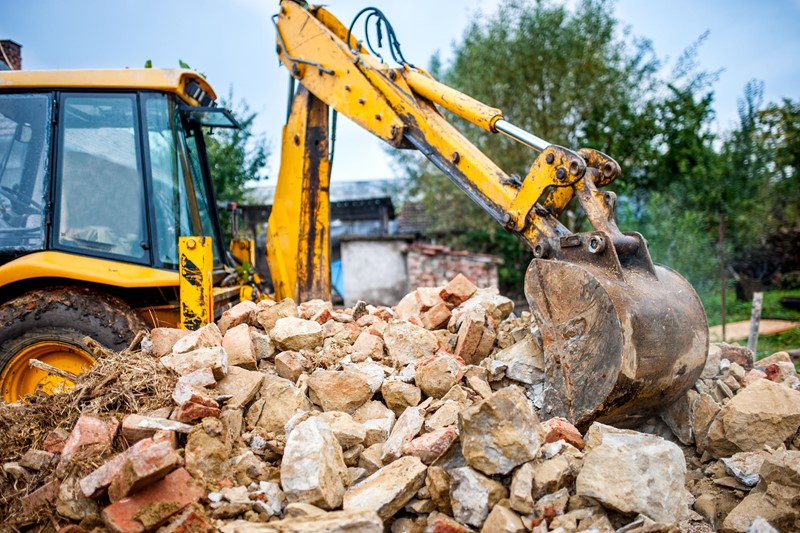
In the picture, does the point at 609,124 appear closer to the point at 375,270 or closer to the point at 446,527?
the point at 375,270

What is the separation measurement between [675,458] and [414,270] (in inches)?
368

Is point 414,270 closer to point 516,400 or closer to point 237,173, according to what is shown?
point 237,173

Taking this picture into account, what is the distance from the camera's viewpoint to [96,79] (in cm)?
381

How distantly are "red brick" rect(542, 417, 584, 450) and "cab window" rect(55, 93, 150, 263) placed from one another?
2721 mm

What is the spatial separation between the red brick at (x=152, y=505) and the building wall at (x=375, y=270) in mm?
9495

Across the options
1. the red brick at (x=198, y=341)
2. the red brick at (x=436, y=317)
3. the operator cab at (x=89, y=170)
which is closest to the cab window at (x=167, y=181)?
the operator cab at (x=89, y=170)

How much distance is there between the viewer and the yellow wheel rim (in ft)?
11.1

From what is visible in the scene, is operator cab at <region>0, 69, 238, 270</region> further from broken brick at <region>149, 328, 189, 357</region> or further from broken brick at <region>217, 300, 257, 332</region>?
broken brick at <region>149, 328, 189, 357</region>

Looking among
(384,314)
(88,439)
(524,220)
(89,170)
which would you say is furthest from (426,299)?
(89,170)

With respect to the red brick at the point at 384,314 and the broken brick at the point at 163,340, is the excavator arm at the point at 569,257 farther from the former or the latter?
the broken brick at the point at 163,340

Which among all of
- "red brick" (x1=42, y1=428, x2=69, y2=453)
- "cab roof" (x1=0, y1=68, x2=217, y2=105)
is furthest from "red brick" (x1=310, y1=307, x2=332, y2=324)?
"cab roof" (x1=0, y1=68, x2=217, y2=105)

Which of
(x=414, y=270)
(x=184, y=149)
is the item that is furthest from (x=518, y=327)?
(x=414, y=270)

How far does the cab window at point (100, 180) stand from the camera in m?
3.67

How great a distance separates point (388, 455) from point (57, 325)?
226cm
